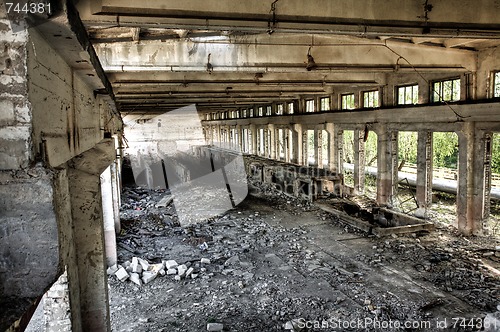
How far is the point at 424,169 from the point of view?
1287cm

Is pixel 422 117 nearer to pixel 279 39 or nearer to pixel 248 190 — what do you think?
pixel 279 39

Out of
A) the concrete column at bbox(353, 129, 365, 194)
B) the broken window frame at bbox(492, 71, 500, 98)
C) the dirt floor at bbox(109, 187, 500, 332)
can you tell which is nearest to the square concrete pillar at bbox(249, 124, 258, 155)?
the concrete column at bbox(353, 129, 365, 194)

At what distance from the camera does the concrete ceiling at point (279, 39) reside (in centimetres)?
453

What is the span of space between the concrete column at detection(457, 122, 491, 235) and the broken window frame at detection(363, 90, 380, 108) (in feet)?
16.1

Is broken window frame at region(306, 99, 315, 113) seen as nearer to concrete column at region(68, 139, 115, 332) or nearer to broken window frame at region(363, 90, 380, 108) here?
broken window frame at region(363, 90, 380, 108)

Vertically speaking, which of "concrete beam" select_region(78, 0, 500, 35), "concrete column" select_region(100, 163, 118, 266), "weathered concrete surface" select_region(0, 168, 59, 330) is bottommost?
"concrete column" select_region(100, 163, 118, 266)

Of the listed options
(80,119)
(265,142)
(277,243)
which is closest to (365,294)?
(277,243)

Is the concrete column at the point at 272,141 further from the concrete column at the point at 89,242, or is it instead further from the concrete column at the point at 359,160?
the concrete column at the point at 89,242

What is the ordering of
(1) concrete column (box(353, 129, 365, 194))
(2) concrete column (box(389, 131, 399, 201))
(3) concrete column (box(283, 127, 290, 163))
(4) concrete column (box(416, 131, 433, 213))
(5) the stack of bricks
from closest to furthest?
(5) the stack of bricks
(4) concrete column (box(416, 131, 433, 213))
(2) concrete column (box(389, 131, 399, 201))
(1) concrete column (box(353, 129, 365, 194))
(3) concrete column (box(283, 127, 290, 163))

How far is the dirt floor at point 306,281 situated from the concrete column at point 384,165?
10.00 feet

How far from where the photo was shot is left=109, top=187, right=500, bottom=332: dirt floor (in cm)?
641

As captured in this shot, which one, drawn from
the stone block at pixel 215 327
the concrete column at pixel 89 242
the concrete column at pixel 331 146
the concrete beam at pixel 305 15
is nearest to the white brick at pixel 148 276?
the stone block at pixel 215 327

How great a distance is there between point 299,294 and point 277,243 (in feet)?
10.3

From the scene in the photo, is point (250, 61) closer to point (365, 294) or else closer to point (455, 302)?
point (365, 294)
